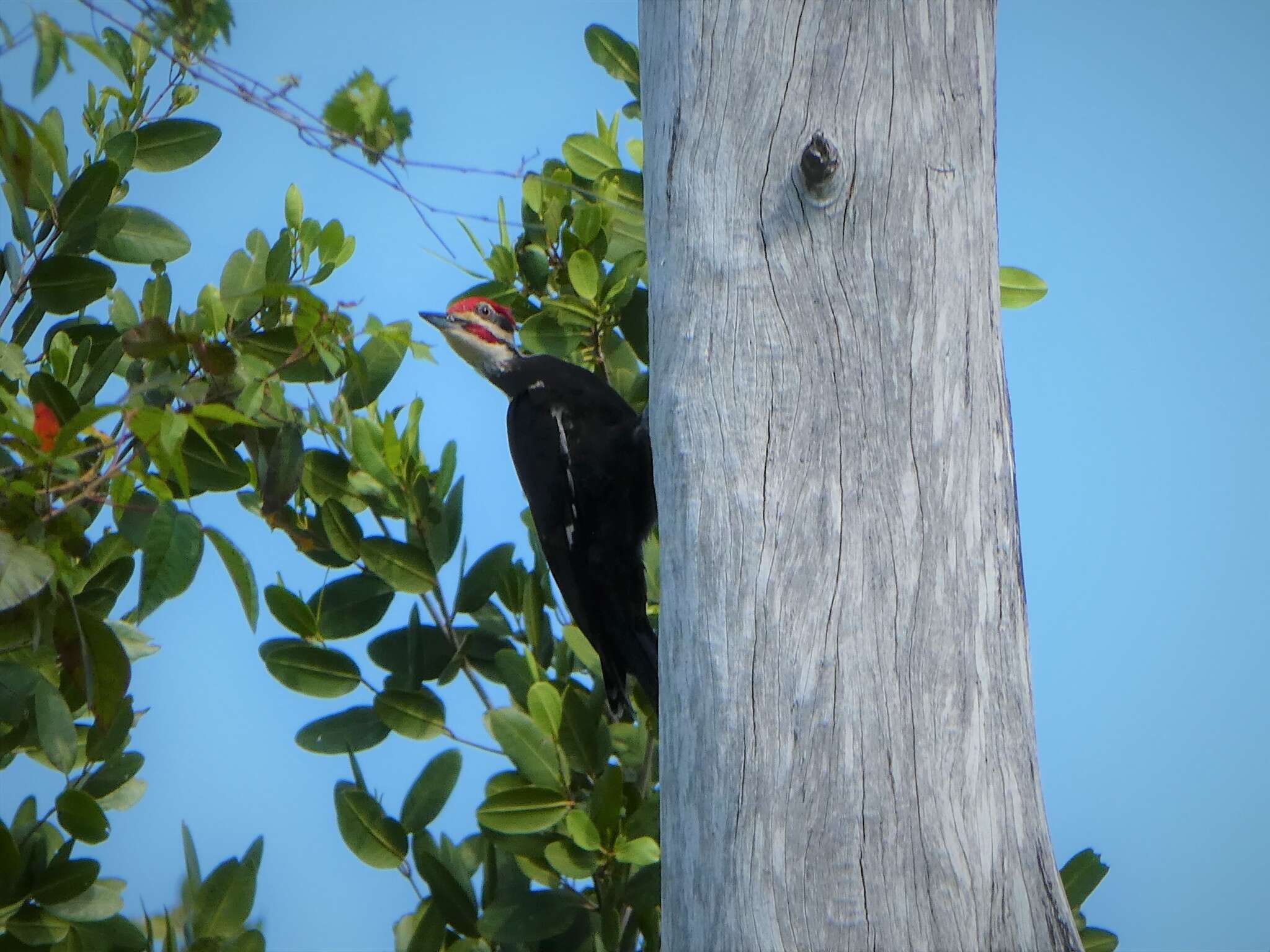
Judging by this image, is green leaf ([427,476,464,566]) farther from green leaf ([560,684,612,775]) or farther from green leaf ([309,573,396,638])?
green leaf ([560,684,612,775])

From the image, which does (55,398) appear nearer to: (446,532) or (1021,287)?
(446,532)

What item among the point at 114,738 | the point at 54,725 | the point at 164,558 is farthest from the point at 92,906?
the point at 164,558

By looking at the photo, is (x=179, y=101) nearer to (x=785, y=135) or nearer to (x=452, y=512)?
(x=452, y=512)

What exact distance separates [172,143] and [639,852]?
194 centimetres

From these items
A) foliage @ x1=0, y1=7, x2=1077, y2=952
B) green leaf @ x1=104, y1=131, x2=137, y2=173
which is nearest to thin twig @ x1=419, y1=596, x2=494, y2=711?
foliage @ x1=0, y1=7, x2=1077, y2=952

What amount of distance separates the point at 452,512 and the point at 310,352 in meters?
0.76

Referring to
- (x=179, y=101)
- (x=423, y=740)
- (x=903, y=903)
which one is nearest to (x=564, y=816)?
(x=423, y=740)

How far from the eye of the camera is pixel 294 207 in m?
2.77

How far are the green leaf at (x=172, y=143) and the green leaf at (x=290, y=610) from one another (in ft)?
3.38

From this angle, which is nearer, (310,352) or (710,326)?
(710,326)

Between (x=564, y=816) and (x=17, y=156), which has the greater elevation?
(x=17, y=156)

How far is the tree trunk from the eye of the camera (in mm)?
1440

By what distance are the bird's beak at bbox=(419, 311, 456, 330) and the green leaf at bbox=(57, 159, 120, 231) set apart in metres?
1.61

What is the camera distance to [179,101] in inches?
109
